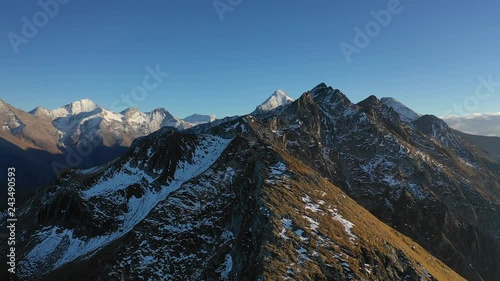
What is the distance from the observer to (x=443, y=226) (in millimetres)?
191875

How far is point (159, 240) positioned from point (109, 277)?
15654mm

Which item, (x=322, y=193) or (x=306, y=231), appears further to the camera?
(x=322, y=193)

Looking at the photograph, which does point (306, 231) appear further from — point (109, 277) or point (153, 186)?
point (153, 186)

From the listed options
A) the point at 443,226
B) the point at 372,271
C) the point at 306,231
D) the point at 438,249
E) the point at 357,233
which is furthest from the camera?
the point at 443,226

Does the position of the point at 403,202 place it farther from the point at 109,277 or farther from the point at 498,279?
the point at 109,277

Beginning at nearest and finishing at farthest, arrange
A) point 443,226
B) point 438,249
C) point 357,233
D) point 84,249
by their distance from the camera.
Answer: point 357,233 → point 84,249 → point 438,249 → point 443,226

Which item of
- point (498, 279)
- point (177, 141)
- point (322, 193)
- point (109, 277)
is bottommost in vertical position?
point (498, 279)

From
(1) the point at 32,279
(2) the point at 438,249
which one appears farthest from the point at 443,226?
(1) the point at 32,279

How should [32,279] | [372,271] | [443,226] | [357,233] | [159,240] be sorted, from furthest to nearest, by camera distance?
1. [443,226]
2. [32,279]
3. [159,240]
4. [357,233]
5. [372,271]

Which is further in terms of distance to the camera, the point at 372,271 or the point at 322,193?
the point at 322,193

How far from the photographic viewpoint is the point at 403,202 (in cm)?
19375

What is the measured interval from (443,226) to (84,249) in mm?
175338

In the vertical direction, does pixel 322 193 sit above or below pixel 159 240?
above

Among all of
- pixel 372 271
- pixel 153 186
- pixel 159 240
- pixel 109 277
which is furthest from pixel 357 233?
pixel 153 186
